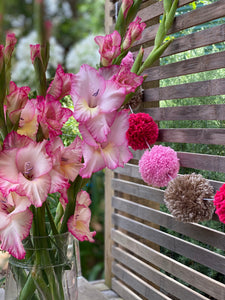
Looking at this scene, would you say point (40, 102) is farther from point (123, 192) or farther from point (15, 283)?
A: point (123, 192)

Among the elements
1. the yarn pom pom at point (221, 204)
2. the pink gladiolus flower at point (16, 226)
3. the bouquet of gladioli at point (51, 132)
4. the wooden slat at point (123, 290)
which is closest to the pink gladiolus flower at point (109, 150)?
the bouquet of gladioli at point (51, 132)

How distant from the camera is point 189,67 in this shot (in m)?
1.05

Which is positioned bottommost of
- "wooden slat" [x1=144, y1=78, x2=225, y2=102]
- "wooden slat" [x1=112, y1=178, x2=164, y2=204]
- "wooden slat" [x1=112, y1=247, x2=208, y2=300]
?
"wooden slat" [x1=112, y1=247, x2=208, y2=300]

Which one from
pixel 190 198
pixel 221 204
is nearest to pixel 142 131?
pixel 190 198

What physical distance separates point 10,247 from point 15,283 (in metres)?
0.15

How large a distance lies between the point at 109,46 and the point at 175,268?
74 centimetres

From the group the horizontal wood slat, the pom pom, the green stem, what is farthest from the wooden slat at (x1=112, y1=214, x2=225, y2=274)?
the green stem

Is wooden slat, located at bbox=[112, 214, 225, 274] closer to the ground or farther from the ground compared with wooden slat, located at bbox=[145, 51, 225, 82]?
closer to the ground

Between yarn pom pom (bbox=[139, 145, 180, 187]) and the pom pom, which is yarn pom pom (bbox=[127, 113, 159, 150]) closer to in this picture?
A: yarn pom pom (bbox=[139, 145, 180, 187])

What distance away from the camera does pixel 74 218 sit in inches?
25.6

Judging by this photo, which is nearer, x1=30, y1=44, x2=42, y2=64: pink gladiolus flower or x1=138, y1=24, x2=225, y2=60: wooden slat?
x1=30, y1=44, x2=42, y2=64: pink gladiolus flower

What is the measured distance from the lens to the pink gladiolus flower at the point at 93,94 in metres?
0.56

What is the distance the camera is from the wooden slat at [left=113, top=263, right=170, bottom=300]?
3.98 feet

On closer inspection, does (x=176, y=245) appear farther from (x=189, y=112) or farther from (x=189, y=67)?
(x=189, y=67)
